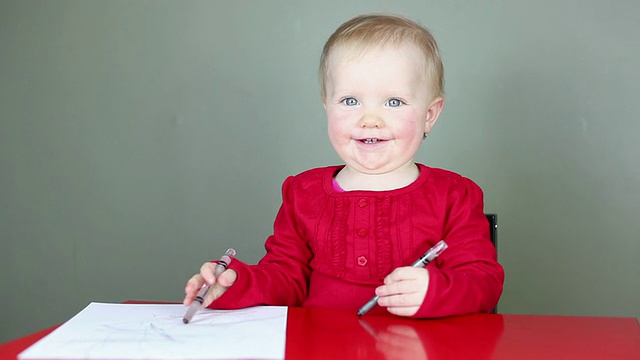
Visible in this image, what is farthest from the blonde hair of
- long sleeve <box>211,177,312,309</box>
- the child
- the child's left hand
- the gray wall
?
the gray wall

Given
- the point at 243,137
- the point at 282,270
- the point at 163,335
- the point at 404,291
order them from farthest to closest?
the point at 243,137 → the point at 282,270 → the point at 404,291 → the point at 163,335

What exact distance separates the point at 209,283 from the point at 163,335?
0.61 ft

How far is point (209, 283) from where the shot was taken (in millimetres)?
1033

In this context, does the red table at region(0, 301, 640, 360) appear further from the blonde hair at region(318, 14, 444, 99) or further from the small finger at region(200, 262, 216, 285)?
the blonde hair at region(318, 14, 444, 99)

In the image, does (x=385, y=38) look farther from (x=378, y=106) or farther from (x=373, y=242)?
(x=373, y=242)

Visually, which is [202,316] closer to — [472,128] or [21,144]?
[472,128]

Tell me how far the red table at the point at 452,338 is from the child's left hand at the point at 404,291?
2cm

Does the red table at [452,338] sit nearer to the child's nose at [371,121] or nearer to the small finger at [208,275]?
the small finger at [208,275]

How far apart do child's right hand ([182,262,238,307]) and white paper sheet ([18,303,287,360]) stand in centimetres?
2

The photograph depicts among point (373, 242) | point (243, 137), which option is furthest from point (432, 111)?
point (243, 137)

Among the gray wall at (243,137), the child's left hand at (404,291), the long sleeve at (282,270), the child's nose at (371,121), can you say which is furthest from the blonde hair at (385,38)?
the gray wall at (243,137)

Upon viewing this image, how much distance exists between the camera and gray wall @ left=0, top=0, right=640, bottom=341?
2.02m

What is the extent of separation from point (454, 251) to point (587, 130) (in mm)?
1005

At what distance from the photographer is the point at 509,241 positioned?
2.06m
